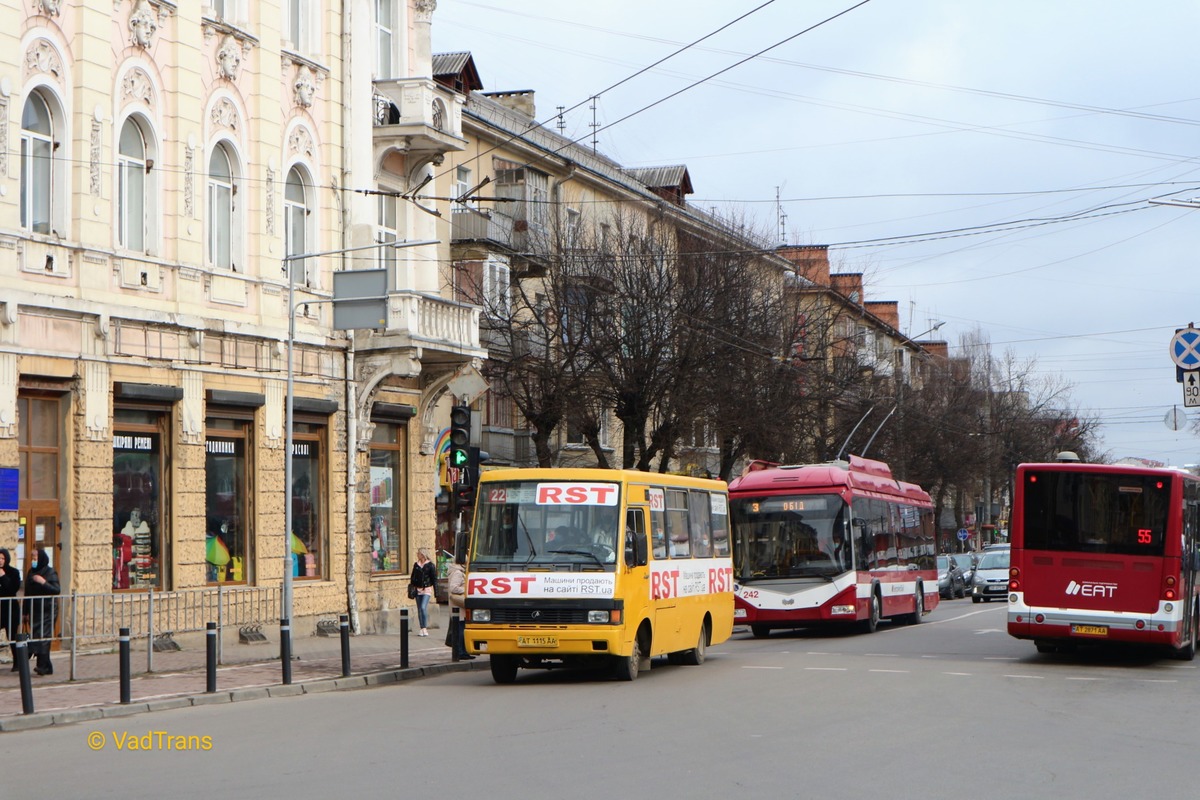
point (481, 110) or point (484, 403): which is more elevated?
point (481, 110)

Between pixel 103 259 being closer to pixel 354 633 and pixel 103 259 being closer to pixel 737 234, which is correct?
pixel 354 633

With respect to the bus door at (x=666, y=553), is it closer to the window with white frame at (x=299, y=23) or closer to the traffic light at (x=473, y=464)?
the traffic light at (x=473, y=464)

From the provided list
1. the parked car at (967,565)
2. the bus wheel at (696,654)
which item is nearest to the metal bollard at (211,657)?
the bus wheel at (696,654)

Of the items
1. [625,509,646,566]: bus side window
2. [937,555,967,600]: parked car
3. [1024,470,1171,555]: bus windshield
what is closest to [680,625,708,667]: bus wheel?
[625,509,646,566]: bus side window

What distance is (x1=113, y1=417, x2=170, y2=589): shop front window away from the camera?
2397cm

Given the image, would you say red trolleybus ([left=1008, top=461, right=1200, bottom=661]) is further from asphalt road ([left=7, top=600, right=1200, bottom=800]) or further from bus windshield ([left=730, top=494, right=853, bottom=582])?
bus windshield ([left=730, top=494, right=853, bottom=582])

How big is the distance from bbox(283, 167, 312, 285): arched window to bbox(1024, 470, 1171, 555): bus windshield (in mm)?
14629

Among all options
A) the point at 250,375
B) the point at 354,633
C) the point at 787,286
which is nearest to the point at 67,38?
the point at 250,375

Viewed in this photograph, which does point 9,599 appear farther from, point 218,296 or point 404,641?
point 218,296

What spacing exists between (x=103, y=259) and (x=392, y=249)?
30.1 ft

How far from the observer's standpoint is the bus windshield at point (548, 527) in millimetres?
18656

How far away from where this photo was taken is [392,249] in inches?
1252

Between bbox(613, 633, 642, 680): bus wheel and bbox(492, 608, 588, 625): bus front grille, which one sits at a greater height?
bbox(492, 608, 588, 625): bus front grille

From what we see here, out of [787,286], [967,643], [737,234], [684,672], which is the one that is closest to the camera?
[684,672]
